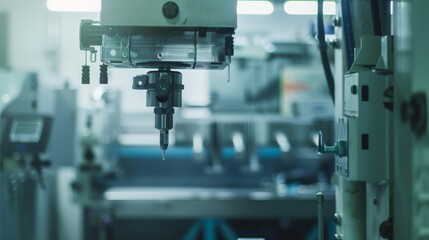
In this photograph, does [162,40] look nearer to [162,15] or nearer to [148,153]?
[162,15]

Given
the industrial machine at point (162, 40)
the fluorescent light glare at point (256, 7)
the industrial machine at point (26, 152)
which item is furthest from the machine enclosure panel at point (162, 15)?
the fluorescent light glare at point (256, 7)

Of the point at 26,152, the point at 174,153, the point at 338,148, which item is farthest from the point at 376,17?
the point at 174,153

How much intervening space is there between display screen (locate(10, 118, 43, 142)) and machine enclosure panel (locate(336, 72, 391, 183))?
2.06 m

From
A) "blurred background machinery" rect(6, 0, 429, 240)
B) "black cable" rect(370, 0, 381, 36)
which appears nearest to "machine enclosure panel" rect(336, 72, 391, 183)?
"blurred background machinery" rect(6, 0, 429, 240)

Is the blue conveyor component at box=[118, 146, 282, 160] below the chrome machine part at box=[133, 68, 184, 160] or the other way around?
below

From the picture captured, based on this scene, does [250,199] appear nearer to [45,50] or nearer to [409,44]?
[45,50]

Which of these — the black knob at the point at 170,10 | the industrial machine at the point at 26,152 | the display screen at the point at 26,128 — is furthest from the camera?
the display screen at the point at 26,128

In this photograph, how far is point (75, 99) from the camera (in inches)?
141

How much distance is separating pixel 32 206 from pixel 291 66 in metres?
2.36

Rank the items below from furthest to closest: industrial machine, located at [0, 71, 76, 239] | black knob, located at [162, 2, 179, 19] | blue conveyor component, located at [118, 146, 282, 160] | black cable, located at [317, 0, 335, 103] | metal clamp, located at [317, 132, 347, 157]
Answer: blue conveyor component, located at [118, 146, 282, 160] < industrial machine, located at [0, 71, 76, 239] < black cable, located at [317, 0, 335, 103] < metal clamp, located at [317, 132, 347, 157] < black knob, located at [162, 2, 179, 19]

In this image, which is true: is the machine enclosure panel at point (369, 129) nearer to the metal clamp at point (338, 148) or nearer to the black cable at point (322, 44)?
the metal clamp at point (338, 148)

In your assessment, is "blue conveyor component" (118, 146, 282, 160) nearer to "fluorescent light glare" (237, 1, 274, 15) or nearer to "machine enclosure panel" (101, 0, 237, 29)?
"fluorescent light glare" (237, 1, 274, 15)

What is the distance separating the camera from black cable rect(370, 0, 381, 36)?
1427 millimetres

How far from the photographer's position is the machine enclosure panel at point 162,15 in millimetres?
1357
